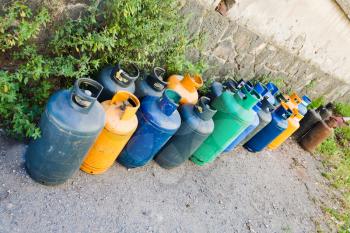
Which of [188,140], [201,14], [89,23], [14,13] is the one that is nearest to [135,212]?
[188,140]

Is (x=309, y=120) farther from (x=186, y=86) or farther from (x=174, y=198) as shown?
(x=174, y=198)

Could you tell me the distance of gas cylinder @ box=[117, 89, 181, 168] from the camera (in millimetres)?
3068

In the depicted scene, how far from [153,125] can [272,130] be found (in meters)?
2.09

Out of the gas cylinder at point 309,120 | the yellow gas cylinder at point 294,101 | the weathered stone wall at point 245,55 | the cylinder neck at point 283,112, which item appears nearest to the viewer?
the weathered stone wall at point 245,55

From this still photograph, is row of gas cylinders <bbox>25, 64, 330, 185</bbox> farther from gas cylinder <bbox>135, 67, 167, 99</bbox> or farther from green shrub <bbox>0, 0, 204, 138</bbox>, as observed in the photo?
green shrub <bbox>0, 0, 204, 138</bbox>

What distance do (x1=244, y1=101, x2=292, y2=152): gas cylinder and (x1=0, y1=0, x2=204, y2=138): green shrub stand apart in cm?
186

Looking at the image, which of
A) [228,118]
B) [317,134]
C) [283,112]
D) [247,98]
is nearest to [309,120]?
[317,134]

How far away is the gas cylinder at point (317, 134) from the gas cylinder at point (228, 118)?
2083 millimetres

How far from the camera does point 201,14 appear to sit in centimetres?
388

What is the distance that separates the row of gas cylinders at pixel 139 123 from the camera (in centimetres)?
250

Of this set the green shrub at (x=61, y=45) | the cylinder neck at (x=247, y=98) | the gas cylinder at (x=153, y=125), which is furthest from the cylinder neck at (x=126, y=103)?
the cylinder neck at (x=247, y=98)

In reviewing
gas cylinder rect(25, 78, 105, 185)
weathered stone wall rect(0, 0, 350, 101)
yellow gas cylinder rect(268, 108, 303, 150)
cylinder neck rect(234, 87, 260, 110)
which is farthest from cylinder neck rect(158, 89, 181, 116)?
yellow gas cylinder rect(268, 108, 303, 150)

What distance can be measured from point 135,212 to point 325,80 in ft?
14.5

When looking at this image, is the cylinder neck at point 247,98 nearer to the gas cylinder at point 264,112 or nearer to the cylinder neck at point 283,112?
the gas cylinder at point 264,112
